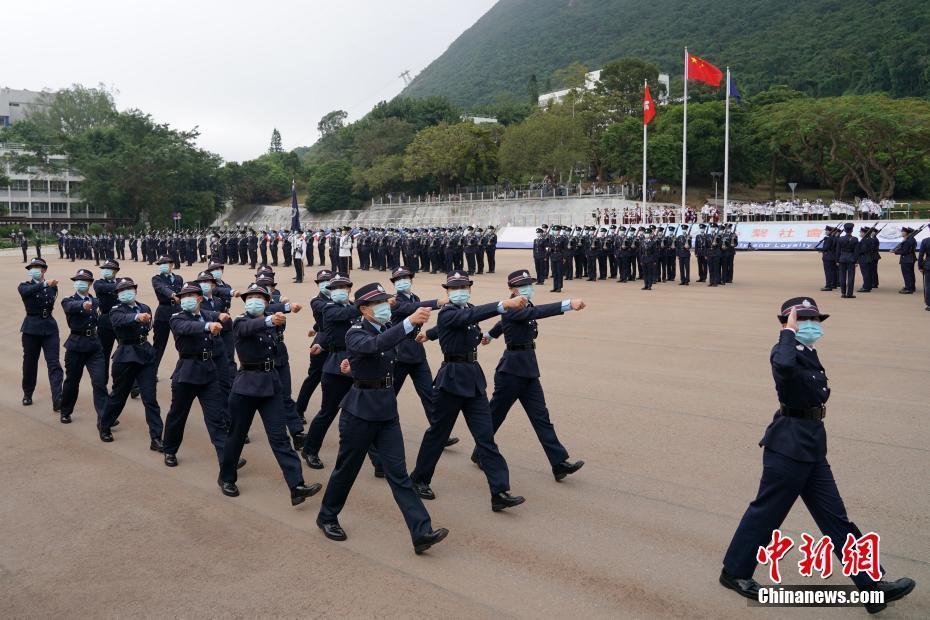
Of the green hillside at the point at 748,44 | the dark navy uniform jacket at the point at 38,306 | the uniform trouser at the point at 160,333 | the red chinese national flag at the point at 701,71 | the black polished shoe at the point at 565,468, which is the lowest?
the black polished shoe at the point at 565,468

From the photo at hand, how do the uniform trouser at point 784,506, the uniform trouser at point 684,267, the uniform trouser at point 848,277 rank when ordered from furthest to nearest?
1. the uniform trouser at point 684,267
2. the uniform trouser at point 848,277
3. the uniform trouser at point 784,506

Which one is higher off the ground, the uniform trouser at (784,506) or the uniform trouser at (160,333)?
the uniform trouser at (160,333)

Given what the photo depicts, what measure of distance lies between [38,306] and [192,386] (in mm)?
3925

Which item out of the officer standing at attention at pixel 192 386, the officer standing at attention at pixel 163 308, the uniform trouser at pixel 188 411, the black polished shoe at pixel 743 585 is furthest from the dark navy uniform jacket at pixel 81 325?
the black polished shoe at pixel 743 585

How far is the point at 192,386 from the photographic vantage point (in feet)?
22.4

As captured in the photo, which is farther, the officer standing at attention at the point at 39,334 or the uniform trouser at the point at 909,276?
the uniform trouser at the point at 909,276

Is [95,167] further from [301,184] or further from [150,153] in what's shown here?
[301,184]

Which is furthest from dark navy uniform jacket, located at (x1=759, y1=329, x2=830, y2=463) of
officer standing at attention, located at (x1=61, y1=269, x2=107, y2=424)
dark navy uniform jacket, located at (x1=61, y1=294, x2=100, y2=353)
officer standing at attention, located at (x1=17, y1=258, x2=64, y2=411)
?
officer standing at attention, located at (x1=17, y1=258, x2=64, y2=411)

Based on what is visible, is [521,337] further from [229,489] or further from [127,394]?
[127,394]

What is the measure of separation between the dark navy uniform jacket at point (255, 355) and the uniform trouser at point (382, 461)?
1.21 m

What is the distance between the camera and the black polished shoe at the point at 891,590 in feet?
13.3

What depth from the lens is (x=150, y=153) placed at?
213 feet

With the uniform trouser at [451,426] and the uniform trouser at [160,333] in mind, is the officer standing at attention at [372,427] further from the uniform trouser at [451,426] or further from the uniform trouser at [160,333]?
the uniform trouser at [160,333]

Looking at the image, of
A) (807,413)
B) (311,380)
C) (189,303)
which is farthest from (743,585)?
(189,303)
